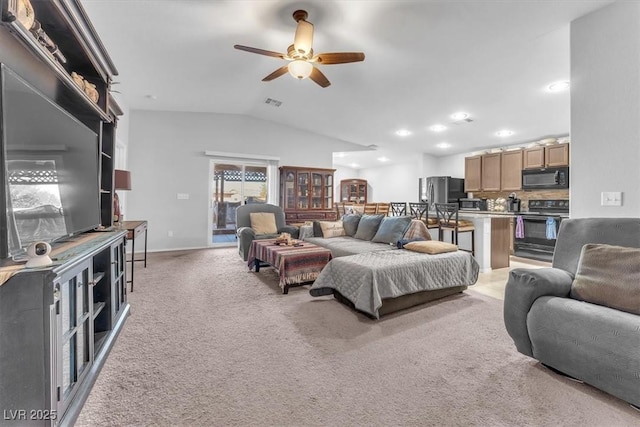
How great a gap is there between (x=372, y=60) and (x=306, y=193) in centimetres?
359

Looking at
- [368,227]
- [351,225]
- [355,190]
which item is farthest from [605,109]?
[355,190]

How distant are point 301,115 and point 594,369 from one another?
5684 mm

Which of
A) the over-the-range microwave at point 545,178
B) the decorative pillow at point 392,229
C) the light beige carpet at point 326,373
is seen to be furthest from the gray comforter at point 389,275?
the over-the-range microwave at point 545,178

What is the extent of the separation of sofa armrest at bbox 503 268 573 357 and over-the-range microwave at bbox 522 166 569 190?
4205 millimetres

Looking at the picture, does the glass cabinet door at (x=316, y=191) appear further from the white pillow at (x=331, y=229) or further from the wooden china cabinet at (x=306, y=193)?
the white pillow at (x=331, y=229)

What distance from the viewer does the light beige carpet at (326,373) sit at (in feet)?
4.64

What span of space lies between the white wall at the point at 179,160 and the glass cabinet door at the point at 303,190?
0.88m

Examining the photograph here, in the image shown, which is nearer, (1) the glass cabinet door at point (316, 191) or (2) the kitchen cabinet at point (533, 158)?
(2) the kitchen cabinet at point (533, 158)

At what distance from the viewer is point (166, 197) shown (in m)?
5.82

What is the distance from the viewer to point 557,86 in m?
3.71

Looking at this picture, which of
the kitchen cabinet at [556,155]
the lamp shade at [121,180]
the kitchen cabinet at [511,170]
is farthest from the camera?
the kitchen cabinet at [511,170]

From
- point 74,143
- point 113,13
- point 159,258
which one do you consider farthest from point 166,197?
point 74,143

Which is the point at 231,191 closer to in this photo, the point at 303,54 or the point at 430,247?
the point at 303,54

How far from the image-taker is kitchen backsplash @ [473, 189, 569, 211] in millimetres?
5469
